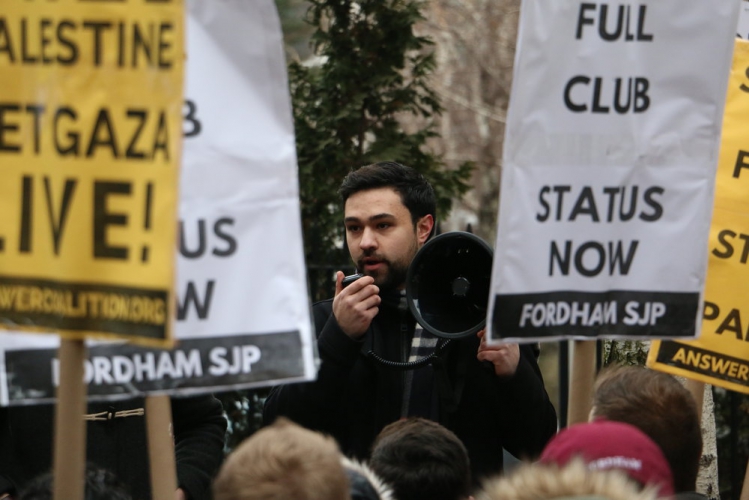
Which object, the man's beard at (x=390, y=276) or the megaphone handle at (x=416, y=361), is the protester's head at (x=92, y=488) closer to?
the megaphone handle at (x=416, y=361)

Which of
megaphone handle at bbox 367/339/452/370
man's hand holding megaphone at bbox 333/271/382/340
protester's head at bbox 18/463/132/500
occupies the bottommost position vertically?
protester's head at bbox 18/463/132/500

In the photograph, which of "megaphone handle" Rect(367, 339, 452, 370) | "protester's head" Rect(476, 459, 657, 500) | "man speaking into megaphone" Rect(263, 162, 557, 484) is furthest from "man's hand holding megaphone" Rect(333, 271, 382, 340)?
"protester's head" Rect(476, 459, 657, 500)

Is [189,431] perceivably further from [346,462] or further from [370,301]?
[346,462]

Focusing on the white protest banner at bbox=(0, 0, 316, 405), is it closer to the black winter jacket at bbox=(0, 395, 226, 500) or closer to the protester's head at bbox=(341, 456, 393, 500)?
the protester's head at bbox=(341, 456, 393, 500)

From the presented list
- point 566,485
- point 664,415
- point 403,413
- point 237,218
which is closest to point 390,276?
point 403,413

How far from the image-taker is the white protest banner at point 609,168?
3398 millimetres

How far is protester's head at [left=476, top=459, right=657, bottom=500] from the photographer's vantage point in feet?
8.13

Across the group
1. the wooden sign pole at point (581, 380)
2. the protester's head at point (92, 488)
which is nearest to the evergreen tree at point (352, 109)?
the wooden sign pole at point (581, 380)

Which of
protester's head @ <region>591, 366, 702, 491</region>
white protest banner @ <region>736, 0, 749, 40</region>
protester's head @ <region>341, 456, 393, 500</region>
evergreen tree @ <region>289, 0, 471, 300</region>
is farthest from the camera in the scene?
evergreen tree @ <region>289, 0, 471, 300</region>

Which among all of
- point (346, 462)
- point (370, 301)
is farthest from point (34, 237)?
point (370, 301)

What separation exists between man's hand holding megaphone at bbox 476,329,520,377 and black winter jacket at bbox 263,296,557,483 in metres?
0.03

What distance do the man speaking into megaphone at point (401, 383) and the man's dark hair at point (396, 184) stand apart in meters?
0.26

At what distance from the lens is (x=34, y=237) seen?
2.93m

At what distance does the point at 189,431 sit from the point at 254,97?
66.8 inches
